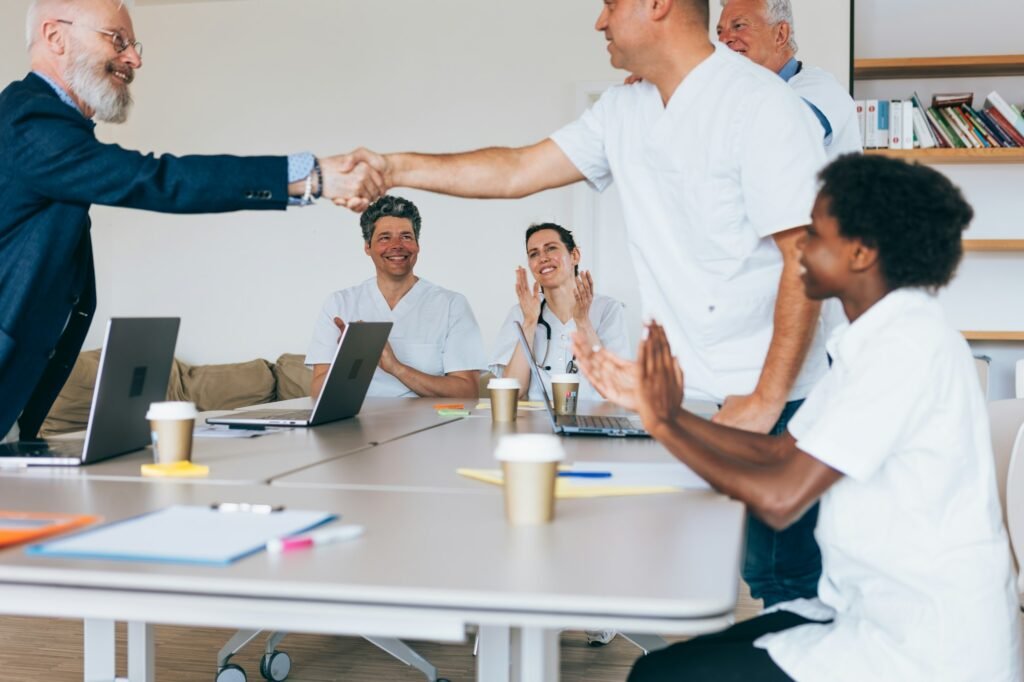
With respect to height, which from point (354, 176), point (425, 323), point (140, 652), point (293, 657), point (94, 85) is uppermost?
point (94, 85)

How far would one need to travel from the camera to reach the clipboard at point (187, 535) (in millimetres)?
1072

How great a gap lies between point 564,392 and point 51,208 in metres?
1.20

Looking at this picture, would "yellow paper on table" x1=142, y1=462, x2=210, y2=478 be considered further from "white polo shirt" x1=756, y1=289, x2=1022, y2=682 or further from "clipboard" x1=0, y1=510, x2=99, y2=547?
"white polo shirt" x1=756, y1=289, x2=1022, y2=682

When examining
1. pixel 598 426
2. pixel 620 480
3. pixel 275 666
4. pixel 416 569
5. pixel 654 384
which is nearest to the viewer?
pixel 416 569

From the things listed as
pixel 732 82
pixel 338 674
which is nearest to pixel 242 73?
pixel 338 674

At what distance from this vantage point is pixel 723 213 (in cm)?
206

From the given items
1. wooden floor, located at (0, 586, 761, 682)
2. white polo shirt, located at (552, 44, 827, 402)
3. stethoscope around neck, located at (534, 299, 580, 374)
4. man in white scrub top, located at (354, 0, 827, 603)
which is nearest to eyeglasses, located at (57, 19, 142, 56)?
man in white scrub top, located at (354, 0, 827, 603)

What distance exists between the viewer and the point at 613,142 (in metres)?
2.30

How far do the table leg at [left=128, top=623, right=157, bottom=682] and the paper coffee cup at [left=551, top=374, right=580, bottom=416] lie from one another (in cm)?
108

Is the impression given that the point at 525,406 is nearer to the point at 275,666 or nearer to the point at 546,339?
the point at 546,339

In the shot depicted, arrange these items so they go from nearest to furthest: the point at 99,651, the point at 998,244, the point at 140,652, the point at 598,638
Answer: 1. the point at 99,651
2. the point at 140,652
3. the point at 598,638
4. the point at 998,244

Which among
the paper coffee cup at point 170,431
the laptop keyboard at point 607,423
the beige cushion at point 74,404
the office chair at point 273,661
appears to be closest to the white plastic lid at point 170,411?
the paper coffee cup at point 170,431

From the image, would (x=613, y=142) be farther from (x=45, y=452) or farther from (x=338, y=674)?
(x=338, y=674)

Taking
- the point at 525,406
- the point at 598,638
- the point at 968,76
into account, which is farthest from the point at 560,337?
the point at 968,76
